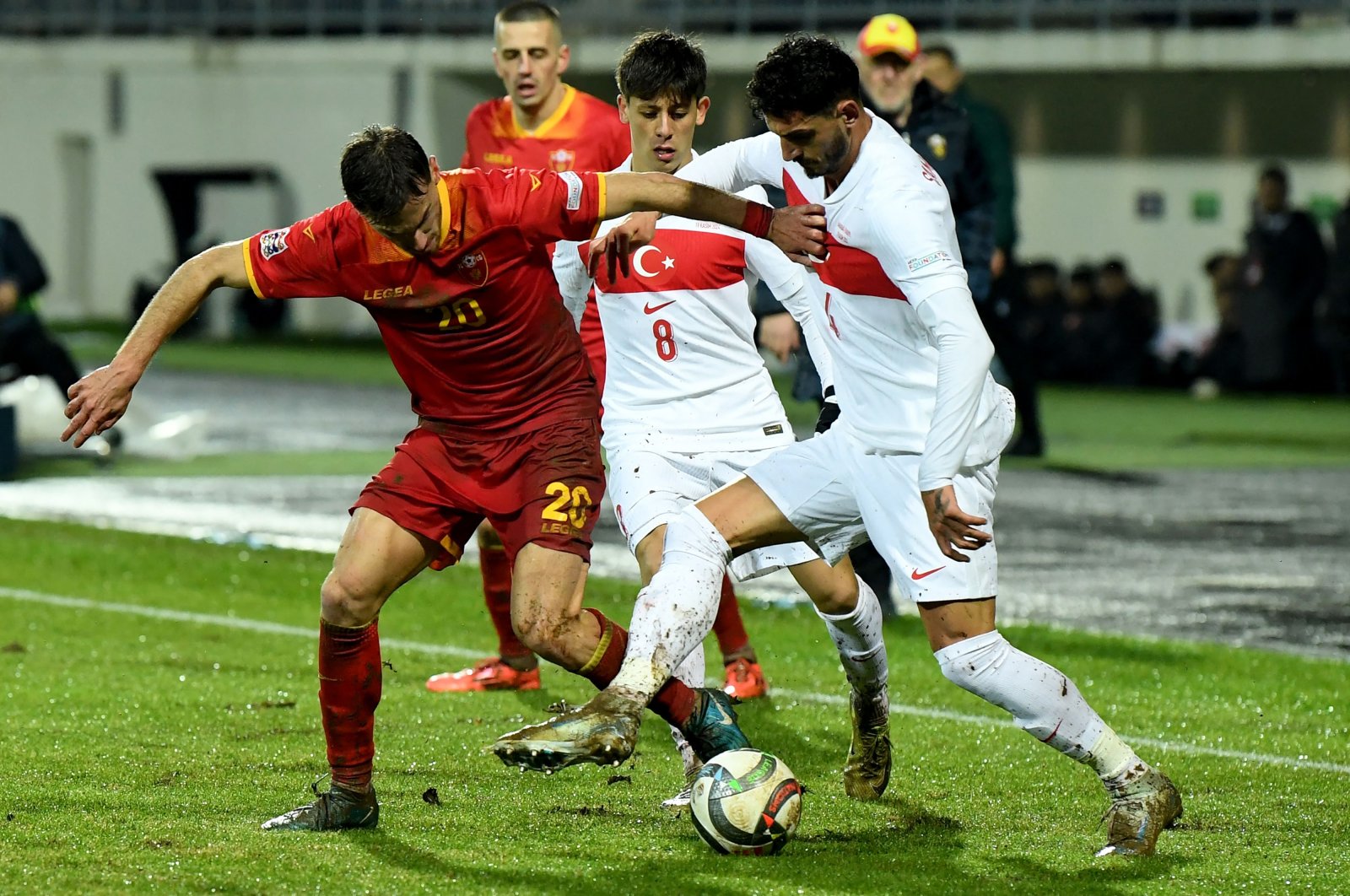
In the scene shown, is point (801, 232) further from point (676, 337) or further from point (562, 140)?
point (562, 140)

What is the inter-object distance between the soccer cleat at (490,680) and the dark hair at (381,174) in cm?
292

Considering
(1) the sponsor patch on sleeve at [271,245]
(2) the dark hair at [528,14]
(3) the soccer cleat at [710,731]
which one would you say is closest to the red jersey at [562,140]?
(2) the dark hair at [528,14]

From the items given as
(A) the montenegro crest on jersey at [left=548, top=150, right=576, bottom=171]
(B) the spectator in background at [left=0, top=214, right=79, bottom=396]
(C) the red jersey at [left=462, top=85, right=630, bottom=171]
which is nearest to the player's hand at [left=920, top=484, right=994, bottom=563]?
(C) the red jersey at [left=462, top=85, right=630, bottom=171]

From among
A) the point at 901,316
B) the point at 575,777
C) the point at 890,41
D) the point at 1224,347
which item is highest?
the point at 890,41

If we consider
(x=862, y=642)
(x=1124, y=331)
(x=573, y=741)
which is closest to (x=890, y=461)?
(x=862, y=642)

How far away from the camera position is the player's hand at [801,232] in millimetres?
5609

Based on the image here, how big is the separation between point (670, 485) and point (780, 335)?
121 cm

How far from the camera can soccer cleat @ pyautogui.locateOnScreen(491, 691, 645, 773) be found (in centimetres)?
484

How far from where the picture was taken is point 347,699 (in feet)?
18.6

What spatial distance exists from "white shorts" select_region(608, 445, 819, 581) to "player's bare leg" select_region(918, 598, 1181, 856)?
32.5 inches

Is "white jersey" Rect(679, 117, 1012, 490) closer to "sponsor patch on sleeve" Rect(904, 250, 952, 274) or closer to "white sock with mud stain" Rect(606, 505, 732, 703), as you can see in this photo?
"sponsor patch on sleeve" Rect(904, 250, 952, 274)

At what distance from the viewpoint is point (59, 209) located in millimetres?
34625

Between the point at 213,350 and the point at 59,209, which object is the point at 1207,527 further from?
the point at 59,209

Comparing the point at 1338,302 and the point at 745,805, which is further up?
the point at 745,805
